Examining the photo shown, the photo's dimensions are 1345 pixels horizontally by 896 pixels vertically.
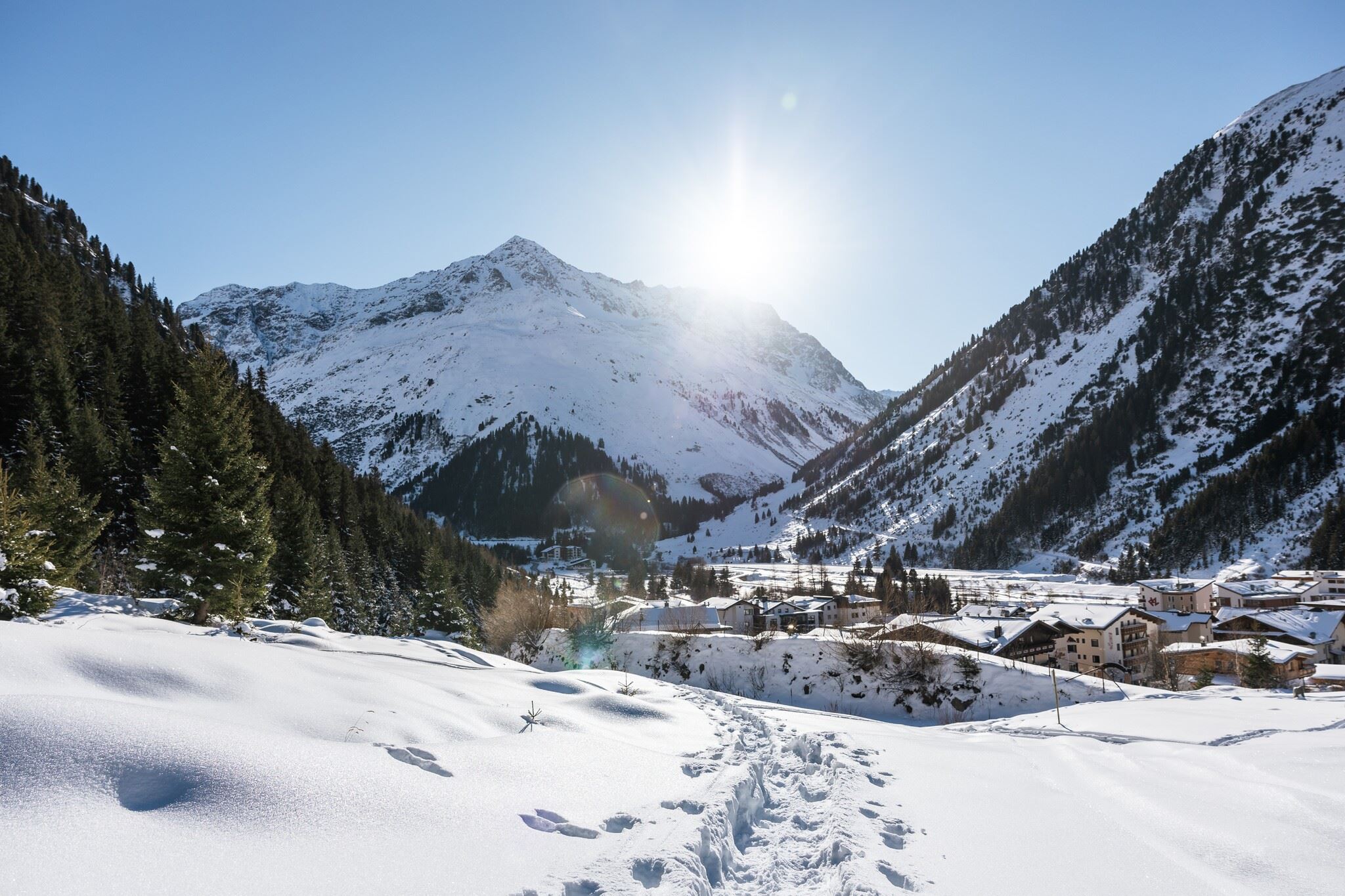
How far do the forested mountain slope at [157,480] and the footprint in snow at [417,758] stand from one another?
32.6 feet

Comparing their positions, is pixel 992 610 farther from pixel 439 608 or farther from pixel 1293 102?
pixel 1293 102

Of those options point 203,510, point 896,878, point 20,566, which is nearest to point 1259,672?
point 896,878

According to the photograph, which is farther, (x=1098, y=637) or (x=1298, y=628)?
(x=1298, y=628)

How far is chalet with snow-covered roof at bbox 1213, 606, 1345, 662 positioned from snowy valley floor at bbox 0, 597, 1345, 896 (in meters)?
71.8

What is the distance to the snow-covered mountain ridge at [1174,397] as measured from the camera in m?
114

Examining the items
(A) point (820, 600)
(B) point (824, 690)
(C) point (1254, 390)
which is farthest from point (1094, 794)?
(C) point (1254, 390)

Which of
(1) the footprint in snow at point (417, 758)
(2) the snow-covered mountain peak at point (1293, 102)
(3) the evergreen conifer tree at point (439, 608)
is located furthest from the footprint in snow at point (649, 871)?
(2) the snow-covered mountain peak at point (1293, 102)

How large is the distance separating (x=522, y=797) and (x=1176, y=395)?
185 metres

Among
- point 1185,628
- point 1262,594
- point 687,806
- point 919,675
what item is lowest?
point 1185,628

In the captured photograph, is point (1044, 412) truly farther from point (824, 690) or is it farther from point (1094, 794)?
point (1094, 794)

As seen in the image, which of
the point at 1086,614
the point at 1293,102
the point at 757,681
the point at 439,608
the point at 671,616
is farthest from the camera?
the point at 1293,102

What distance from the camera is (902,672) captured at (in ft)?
80.7

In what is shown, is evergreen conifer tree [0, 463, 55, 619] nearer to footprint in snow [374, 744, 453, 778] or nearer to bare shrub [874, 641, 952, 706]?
footprint in snow [374, 744, 453, 778]

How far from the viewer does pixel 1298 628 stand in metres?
60.8
